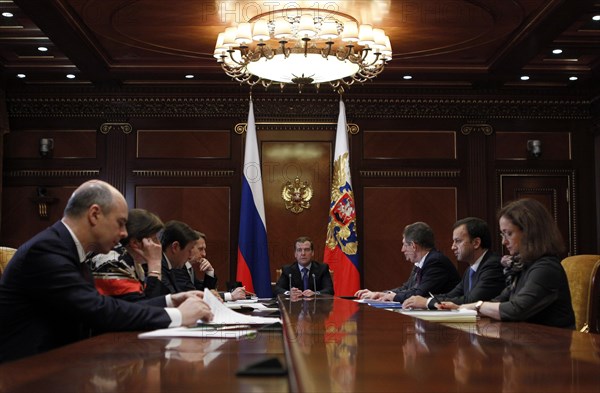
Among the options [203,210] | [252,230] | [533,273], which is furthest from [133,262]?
[203,210]

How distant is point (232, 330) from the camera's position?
211 cm

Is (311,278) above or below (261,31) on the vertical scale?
below

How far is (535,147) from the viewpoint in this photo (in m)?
8.37

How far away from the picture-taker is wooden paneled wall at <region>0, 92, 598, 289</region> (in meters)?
8.27

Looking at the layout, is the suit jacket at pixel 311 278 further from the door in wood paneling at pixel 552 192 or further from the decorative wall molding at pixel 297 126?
the door in wood paneling at pixel 552 192

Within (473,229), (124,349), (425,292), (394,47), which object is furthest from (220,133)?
(124,349)

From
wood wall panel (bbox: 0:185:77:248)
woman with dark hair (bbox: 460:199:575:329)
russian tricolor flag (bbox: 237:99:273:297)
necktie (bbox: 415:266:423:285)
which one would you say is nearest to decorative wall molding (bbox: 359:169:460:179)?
russian tricolor flag (bbox: 237:99:273:297)

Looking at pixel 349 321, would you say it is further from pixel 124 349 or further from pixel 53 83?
pixel 53 83

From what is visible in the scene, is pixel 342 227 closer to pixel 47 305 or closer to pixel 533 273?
pixel 533 273

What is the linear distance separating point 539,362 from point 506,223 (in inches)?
76.6

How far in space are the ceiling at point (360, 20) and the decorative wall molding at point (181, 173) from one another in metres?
1.02

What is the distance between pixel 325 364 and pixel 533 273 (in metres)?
2.00

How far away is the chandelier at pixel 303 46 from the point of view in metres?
5.39

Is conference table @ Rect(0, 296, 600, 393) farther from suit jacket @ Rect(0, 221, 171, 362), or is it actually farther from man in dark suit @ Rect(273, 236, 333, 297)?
man in dark suit @ Rect(273, 236, 333, 297)
